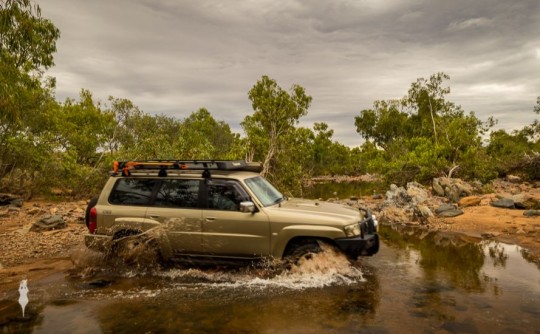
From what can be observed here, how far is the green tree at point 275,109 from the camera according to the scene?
1642cm

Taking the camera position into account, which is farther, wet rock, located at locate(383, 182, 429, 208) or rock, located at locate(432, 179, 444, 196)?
rock, located at locate(432, 179, 444, 196)

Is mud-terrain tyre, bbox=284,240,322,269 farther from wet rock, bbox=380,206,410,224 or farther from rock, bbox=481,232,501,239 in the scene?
wet rock, bbox=380,206,410,224

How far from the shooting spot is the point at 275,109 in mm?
16609

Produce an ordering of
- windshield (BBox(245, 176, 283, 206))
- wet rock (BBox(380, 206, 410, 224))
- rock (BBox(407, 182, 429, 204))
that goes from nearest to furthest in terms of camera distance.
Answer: windshield (BBox(245, 176, 283, 206)) < wet rock (BBox(380, 206, 410, 224)) < rock (BBox(407, 182, 429, 204))

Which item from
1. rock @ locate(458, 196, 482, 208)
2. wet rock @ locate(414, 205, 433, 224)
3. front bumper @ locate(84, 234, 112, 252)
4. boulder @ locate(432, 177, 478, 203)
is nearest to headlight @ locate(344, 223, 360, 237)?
front bumper @ locate(84, 234, 112, 252)

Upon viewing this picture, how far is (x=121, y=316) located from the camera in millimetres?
5000

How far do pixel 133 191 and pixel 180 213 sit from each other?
110 cm

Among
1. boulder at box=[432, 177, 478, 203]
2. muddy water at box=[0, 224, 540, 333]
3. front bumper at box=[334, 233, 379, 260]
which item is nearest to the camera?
muddy water at box=[0, 224, 540, 333]

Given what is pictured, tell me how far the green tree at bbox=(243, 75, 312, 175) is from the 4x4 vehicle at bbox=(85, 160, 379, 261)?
31.0 ft

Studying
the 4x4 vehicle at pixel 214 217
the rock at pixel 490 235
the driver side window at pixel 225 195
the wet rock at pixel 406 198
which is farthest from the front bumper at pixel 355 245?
the wet rock at pixel 406 198

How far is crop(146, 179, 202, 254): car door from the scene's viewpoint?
646cm

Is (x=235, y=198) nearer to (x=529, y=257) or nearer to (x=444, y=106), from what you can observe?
(x=529, y=257)

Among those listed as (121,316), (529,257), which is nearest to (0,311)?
(121,316)

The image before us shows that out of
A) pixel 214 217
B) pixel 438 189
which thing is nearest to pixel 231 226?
pixel 214 217
